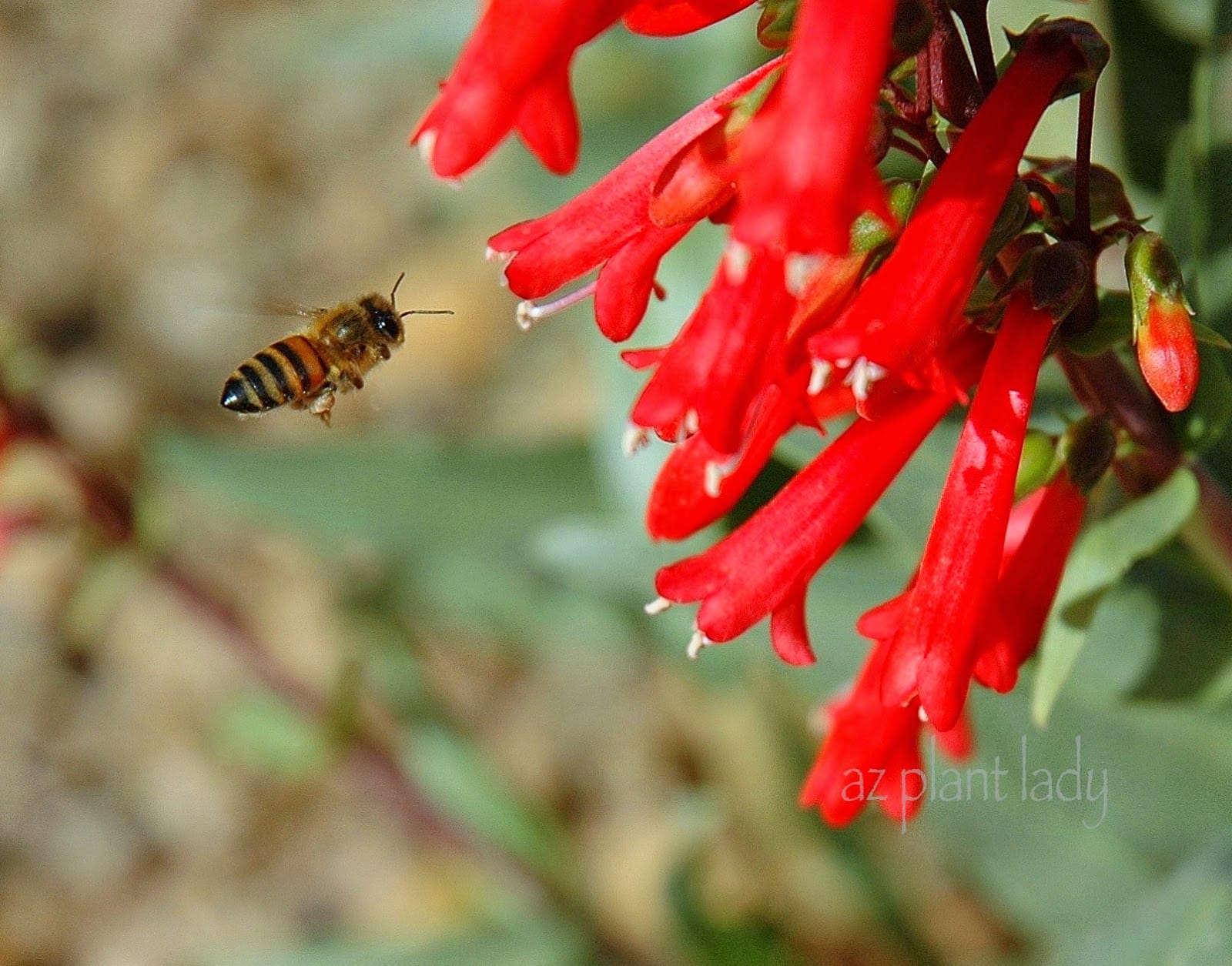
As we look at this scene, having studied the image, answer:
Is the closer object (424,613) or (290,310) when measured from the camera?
(290,310)

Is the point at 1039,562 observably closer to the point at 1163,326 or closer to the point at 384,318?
the point at 1163,326

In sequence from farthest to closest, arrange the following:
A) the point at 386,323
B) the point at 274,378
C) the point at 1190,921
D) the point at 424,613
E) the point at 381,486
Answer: the point at 424,613 → the point at 381,486 → the point at 386,323 → the point at 274,378 → the point at 1190,921

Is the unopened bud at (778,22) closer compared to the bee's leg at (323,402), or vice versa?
the unopened bud at (778,22)

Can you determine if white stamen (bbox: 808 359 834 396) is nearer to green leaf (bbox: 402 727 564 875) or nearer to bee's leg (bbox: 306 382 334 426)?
bee's leg (bbox: 306 382 334 426)

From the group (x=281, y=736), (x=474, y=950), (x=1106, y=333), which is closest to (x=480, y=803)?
(x=474, y=950)

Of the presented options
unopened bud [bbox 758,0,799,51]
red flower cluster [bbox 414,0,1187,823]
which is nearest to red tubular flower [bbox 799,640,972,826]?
red flower cluster [bbox 414,0,1187,823]

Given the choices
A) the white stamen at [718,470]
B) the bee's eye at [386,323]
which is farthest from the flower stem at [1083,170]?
the bee's eye at [386,323]

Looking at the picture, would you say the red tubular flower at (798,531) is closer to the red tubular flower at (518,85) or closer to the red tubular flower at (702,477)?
the red tubular flower at (702,477)
